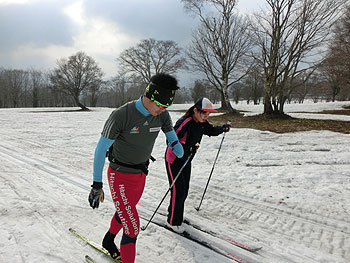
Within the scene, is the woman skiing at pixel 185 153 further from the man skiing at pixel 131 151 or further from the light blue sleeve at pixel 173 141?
the man skiing at pixel 131 151

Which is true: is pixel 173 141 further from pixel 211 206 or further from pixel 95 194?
pixel 211 206

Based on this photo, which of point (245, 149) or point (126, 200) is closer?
point (126, 200)

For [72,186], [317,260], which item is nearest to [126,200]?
[317,260]

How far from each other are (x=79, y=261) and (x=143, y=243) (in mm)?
796

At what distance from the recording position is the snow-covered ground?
2693 mm

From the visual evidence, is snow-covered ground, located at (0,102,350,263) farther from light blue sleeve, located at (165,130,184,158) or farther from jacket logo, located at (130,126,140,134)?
jacket logo, located at (130,126,140,134)

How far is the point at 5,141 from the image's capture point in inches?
327

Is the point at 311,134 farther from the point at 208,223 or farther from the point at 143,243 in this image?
the point at 143,243

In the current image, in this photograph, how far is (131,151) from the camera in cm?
201

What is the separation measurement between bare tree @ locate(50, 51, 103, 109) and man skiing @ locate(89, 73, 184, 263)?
37.7m

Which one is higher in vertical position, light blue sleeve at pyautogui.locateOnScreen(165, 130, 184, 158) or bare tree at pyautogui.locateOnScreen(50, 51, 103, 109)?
bare tree at pyautogui.locateOnScreen(50, 51, 103, 109)

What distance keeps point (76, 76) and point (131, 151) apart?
41368 mm

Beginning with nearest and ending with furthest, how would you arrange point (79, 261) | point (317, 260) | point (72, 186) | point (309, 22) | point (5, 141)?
point (79, 261) → point (317, 260) → point (72, 186) → point (5, 141) → point (309, 22)

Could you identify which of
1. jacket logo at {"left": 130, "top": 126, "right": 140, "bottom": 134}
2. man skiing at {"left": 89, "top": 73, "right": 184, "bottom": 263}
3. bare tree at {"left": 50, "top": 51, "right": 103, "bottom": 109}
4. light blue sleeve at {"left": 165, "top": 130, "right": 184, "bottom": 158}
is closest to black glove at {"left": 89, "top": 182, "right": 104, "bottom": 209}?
man skiing at {"left": 89, "top": 73, "right": 184, "bottom": 263}
